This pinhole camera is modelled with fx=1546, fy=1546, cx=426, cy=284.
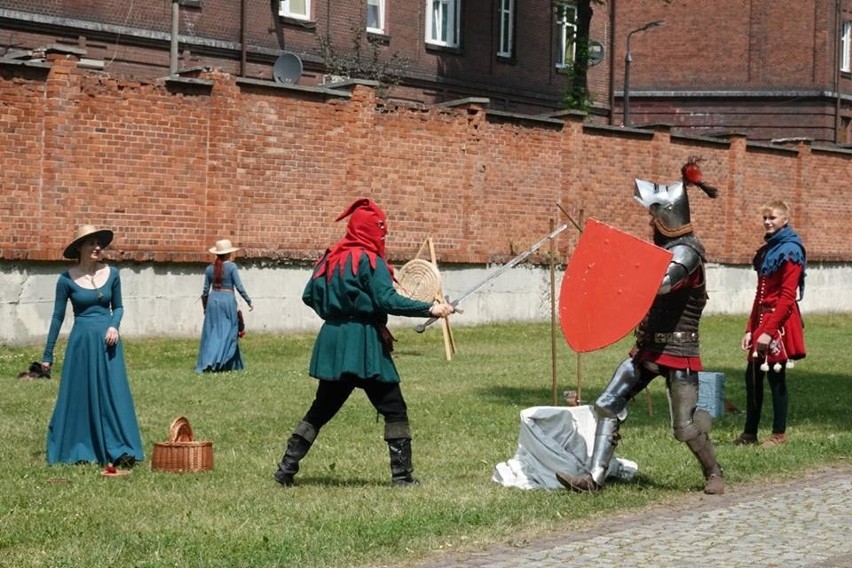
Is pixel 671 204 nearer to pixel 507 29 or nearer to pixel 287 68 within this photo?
pixel 287 68

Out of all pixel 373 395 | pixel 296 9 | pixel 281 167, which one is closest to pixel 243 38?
pixel 296 9

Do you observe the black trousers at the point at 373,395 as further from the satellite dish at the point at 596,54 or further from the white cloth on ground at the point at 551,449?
the satellite dish at the point at 596,54

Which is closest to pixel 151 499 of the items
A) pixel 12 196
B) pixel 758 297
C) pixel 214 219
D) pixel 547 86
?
pixel 758 297

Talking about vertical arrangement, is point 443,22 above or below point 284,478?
above

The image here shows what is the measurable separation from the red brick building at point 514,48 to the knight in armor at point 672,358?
626 inches

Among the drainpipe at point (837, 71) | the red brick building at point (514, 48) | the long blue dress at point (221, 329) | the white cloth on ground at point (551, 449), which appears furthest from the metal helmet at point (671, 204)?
the drainpipe at point (837, 71)

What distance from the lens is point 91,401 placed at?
1191cm

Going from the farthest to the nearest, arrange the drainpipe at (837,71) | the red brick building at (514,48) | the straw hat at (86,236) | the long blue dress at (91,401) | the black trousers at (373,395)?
the drainpipe at (837,71)
the red brick building at (514,48)
the straw hat at (86,236)
the long blue dress at (91,401)
the black trousers at (373,395)

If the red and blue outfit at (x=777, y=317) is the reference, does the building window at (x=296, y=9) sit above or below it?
above

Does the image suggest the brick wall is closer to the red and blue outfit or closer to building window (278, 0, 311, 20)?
building window (278, 0, 311, 20)

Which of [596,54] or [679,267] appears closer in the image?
[679,267]

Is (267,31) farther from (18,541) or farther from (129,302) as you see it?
(18,541)

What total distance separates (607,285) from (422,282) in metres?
13.8

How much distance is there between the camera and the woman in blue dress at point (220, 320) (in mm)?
20578
